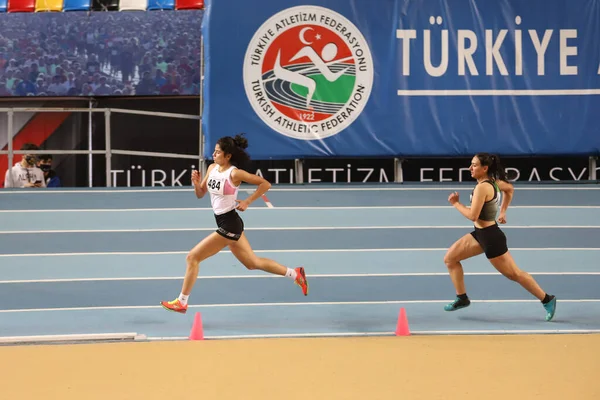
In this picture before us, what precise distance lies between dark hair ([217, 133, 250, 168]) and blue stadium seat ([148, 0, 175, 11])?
6.75 meters

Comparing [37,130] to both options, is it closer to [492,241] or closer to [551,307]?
[492,241]

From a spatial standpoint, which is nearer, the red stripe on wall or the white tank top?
the white tank top

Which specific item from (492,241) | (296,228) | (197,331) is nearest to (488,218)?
(492,241)

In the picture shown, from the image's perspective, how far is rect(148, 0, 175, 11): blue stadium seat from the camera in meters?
14.6

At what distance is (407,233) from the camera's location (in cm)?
1215

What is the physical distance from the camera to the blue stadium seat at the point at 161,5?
1457 centimetres

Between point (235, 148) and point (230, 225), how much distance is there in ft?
2.17

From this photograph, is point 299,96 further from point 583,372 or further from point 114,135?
point 583,372

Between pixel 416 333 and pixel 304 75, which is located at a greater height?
pixel 304 75

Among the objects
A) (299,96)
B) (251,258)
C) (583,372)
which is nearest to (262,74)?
(299,96)

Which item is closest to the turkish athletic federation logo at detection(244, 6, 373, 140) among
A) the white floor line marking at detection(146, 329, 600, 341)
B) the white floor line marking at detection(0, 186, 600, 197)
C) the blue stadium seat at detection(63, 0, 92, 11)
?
the white floor line marking at detection(0, 186, 600, 197)

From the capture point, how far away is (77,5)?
47.7ft

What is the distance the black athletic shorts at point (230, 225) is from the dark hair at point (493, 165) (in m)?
2.10

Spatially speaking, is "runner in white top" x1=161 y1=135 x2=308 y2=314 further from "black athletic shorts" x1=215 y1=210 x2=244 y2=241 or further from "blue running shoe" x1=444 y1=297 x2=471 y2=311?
"blue running shoe" x1=444 y1=297 x2=471 y2=311
